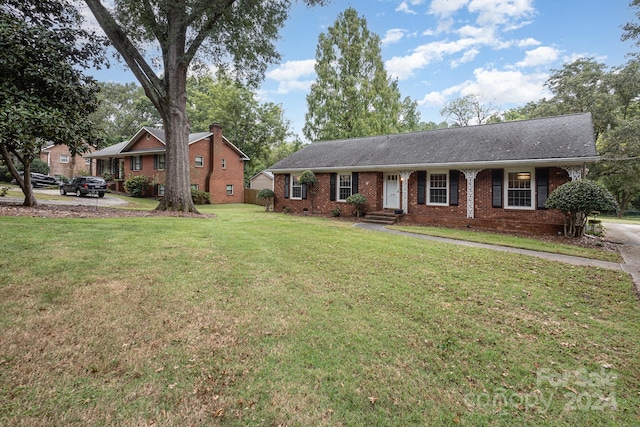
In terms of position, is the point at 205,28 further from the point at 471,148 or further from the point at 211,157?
the point at 211,157

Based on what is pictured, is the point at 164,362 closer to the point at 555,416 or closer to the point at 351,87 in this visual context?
the point at 555,416

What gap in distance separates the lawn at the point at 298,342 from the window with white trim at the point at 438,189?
831cm

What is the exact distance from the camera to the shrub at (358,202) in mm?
15922

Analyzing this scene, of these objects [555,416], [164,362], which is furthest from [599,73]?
[164,362]

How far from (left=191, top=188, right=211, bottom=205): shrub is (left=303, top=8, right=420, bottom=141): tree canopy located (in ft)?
38.0

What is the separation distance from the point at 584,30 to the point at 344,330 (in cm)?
1747

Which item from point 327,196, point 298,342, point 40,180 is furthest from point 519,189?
point 40,180

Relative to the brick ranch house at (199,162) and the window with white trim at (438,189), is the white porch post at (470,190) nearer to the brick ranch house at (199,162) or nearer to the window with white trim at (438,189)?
the window with white trim at (438,189)

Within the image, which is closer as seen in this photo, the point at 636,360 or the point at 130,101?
the point at 636,360

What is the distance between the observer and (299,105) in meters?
29.2

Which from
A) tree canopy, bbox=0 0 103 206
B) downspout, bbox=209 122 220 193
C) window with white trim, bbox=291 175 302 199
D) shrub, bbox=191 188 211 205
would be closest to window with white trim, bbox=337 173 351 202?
window with white trim, bbox=291 175 302 199

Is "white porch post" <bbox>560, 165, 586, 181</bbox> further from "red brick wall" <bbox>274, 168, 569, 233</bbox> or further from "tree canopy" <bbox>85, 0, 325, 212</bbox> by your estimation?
"tree canopy" <bbox>85, 0, 325, 212</bbox>

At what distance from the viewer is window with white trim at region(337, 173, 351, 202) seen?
17141 mm

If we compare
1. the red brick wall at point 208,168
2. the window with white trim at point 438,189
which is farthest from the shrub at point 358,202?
the red brick wall at point 208,168
